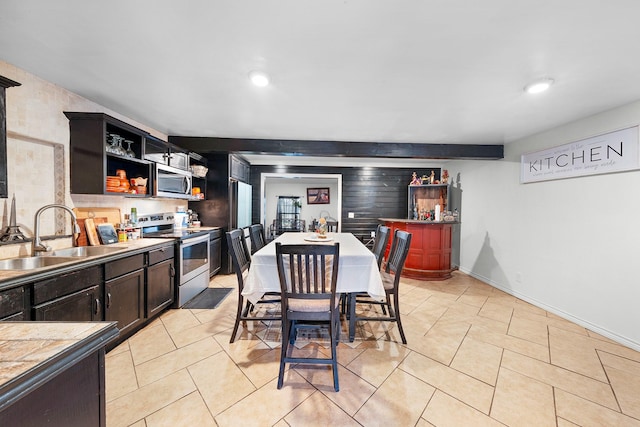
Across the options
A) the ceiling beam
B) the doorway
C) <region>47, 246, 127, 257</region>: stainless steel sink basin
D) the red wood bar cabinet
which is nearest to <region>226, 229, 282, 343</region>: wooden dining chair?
<region>47, 246, 127, 257</region>: stainless steel sink basin

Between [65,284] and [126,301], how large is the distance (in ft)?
1.96

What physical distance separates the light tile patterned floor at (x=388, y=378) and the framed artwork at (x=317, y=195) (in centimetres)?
572

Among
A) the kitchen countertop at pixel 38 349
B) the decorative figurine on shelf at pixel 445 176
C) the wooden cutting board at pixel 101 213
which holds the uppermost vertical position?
the decorative figurine on shelf at pixel 445 176

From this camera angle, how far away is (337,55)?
163cm

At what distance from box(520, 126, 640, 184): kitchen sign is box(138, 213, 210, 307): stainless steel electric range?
4.59 m

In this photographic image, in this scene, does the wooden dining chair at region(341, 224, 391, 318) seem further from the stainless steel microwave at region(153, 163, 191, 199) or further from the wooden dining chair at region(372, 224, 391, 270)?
the stainless steel microwave at region(153, 163, 191, 199)

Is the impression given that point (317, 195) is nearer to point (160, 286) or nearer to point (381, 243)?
point (381, 243)

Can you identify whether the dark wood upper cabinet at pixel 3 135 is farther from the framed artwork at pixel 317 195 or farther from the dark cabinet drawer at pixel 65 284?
the framed artwork at pixel 317 195

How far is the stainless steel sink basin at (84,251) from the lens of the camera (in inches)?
81.5

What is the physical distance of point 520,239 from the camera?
11.3ft

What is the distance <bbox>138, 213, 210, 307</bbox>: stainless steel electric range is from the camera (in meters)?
2.93

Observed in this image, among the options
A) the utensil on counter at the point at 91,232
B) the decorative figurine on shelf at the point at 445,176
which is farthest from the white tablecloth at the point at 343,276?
the decorative figurine on shelf at the point at 445,176

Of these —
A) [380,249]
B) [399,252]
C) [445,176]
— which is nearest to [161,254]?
[380,249]

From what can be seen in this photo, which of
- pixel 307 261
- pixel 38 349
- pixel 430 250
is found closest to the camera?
pixel 38 349
